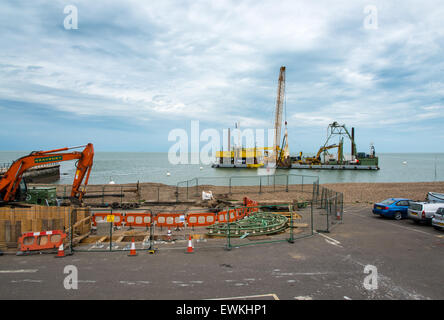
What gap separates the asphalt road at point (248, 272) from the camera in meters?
7.19

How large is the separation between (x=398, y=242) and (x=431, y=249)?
124 centimetres

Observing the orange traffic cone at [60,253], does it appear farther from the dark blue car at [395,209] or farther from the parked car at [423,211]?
the parked car at [423,211]

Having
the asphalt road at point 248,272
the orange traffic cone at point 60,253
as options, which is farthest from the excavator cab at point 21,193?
the orange traffic cone at point 60,253

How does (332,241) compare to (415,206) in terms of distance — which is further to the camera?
(415,206)

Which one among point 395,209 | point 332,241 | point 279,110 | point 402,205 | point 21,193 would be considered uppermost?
point 279,110

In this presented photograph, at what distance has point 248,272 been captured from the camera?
8688 millimetres

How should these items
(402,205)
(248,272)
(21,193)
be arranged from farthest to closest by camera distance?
(402,205)
(21,193)
(248,272)

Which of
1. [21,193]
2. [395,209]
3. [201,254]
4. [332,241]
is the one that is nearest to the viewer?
[201,254]

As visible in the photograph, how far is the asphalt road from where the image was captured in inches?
283

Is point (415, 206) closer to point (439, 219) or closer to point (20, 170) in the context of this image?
point (439, 219)

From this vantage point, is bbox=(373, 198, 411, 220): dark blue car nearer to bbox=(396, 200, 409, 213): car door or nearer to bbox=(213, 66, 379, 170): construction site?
bbox=(396, 200, 409, 213): car door

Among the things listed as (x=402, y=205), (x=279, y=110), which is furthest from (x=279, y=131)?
(x=402, y=205)

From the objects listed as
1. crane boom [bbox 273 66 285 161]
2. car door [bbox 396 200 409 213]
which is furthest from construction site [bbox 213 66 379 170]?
car door [bbox 396 200 409 213]
